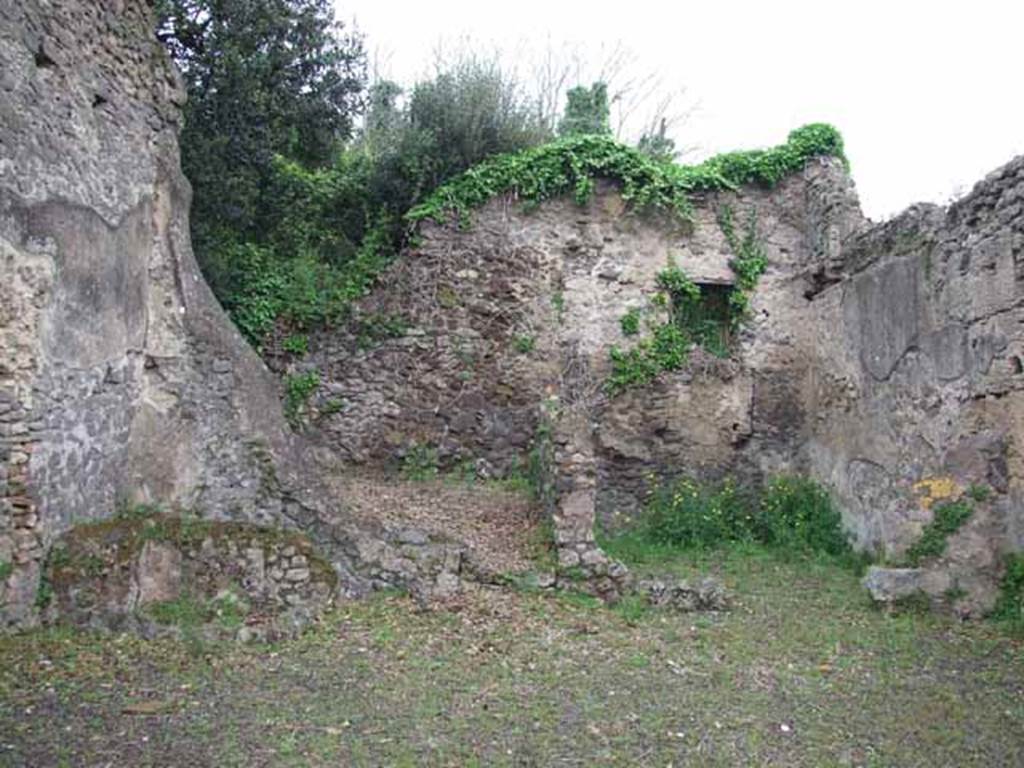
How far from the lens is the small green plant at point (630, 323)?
11805 mm

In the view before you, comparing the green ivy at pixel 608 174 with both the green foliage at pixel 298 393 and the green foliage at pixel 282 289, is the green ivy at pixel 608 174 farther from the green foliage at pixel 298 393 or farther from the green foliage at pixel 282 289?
the green foliage at pixel 298 393

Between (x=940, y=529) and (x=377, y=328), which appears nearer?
(x=940, y=529)

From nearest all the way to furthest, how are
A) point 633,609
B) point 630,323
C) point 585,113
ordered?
point 633,609, point 630,323, point 585,113

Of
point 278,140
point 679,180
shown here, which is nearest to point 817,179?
point 679,180

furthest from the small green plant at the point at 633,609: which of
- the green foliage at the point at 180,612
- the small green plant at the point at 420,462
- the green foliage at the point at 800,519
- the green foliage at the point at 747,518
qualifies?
the small green plant at the point at 420,462

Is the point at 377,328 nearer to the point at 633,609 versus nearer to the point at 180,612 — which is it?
the point at 633,609

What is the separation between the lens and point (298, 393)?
11078 millimetres

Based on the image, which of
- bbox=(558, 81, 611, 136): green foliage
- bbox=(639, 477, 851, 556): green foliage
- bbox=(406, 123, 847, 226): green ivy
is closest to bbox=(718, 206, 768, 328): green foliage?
bbox=(406, 123, 847, 226): green ivy

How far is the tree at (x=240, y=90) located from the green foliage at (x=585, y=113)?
5.98 m

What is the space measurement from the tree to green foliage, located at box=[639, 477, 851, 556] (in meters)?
6.15

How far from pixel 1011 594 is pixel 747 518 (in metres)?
3.97

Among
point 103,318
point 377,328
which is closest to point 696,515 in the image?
point 377,328

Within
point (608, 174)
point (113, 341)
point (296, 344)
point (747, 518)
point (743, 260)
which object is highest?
point (608, 174)

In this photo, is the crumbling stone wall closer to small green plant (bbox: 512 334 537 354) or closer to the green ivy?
small green plant (bbox: 512 334 537 354)
